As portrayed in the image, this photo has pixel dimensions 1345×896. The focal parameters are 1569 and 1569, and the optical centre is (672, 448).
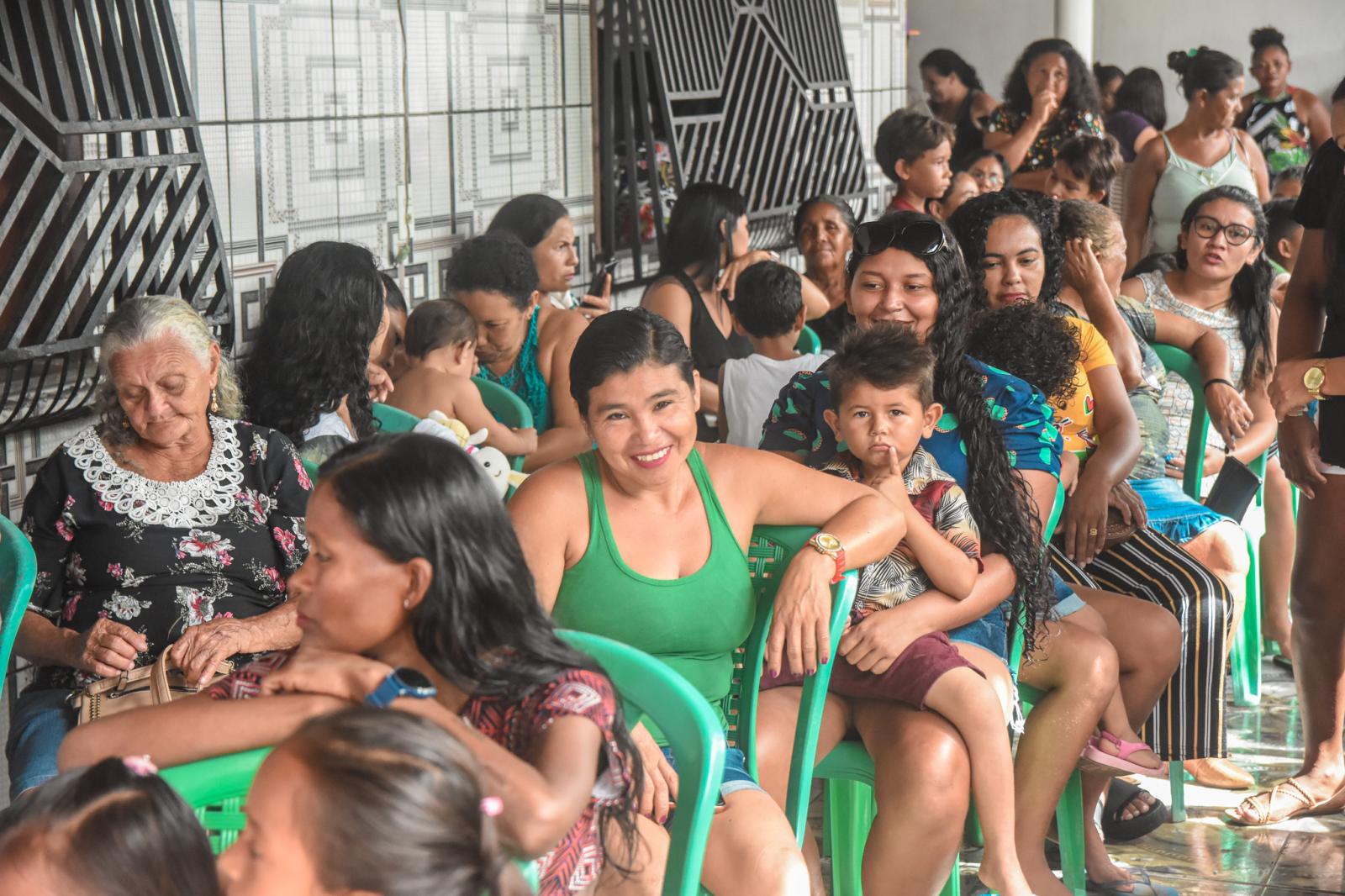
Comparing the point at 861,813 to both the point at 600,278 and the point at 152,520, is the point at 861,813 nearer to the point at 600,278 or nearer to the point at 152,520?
the point at 152,520

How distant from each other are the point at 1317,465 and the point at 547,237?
2.35 meters

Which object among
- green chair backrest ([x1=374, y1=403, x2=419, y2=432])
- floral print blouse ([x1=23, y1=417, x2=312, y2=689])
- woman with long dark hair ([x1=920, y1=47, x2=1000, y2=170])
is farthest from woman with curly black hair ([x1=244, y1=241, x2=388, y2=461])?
woman with long dark hair ([x1=920, y1=47, x2=1000, y2=170])

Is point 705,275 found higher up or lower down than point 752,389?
higher up

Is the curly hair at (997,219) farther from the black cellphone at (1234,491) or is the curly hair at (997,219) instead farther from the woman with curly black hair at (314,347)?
the woman with curly black hair at (314,347)

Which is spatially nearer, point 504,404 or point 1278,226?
point 504,404

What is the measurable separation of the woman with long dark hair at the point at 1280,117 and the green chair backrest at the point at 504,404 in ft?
21.0

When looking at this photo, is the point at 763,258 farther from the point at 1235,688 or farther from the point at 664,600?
the point at 664,600

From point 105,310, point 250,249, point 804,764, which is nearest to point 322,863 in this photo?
point 804,764

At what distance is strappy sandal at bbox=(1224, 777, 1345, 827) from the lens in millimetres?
3539

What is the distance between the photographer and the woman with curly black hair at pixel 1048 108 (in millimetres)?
6816

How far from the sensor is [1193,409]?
166 inches

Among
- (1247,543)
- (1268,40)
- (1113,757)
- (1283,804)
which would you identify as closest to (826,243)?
(1247,543)

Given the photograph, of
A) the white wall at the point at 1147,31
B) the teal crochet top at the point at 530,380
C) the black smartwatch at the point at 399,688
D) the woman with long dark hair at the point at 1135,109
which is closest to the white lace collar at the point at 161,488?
the black smartwatch at the point at 399,688

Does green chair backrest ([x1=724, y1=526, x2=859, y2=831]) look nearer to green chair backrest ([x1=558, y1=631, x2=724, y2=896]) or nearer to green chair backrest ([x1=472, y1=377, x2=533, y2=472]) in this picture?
green chair backrest ([x1=558, y1=631, x2=724, y2=896])
